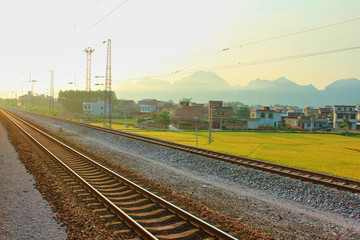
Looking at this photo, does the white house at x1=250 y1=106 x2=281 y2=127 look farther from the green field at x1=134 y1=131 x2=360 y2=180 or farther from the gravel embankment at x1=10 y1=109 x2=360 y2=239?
the gravel embankment at x1=10 y1=109 x2=360 y2=239

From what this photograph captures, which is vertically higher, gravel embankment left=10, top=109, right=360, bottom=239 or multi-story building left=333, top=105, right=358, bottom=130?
multi-story building left=333, top=105, right=358, bottom=130

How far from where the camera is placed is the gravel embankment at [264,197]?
8.92 m

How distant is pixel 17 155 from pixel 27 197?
10.9m

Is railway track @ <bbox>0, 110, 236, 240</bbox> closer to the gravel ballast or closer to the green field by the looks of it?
the gravel ballast

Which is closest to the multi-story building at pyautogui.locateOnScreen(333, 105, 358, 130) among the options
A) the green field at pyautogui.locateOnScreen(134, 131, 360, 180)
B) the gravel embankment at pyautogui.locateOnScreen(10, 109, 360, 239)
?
the green field at pyautogui.locateOnScreen(134, 131, 360, 180)

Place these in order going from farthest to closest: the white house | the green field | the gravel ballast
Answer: the white house, the green field, the gravel ballast

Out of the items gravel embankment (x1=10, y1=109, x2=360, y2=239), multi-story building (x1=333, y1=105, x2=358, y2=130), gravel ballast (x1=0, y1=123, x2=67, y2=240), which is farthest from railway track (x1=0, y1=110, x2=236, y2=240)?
multi-story building (x1=333, y1=105, x2=358, y2=130)

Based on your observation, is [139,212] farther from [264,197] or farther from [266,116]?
[266,116]

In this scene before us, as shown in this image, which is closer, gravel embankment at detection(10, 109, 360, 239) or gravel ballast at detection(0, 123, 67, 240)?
gravel ballast at detection(0, 123, 67, 240)

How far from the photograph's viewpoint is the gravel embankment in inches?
351

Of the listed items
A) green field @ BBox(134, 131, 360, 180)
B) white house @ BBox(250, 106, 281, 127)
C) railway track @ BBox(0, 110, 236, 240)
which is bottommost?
green field @ BBox(134, 131, 360, 180)

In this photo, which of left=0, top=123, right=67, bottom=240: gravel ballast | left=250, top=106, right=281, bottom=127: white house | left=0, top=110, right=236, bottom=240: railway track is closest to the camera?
left=0, top=110, right=236, bottom=240: railway track

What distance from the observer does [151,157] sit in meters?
21.1

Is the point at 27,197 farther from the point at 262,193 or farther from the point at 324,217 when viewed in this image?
the point at 324,217
